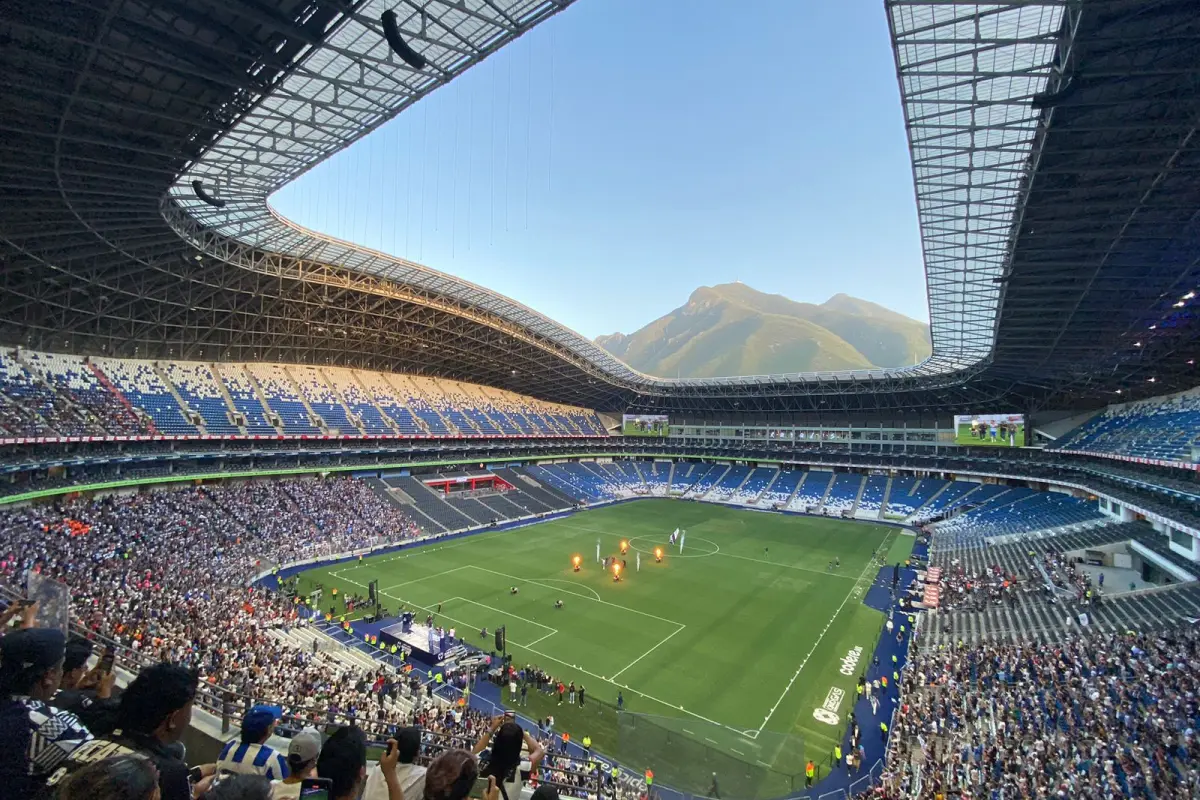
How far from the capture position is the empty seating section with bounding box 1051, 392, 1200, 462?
104 ft

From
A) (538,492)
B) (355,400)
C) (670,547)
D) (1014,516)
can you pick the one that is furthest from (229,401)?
(1014,516)

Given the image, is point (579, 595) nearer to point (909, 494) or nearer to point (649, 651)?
point (649, 651)

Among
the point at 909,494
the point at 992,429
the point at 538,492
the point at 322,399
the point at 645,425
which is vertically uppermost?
the point at 322,399

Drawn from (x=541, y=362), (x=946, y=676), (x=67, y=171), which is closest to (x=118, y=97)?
(x=67, y=171)

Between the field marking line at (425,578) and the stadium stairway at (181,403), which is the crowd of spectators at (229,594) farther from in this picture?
the field marking line at (425,578)

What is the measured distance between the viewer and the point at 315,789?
12.2 feet

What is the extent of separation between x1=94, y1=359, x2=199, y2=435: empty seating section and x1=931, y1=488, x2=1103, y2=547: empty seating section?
5566 cm

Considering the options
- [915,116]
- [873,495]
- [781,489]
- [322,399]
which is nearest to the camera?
[915,116]

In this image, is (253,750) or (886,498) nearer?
(253,750)

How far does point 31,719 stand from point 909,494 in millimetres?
68159

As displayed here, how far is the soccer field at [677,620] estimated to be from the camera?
20.5 meters

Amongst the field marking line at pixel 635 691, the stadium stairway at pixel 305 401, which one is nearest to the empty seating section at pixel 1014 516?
the field marking line at pixel 635 691

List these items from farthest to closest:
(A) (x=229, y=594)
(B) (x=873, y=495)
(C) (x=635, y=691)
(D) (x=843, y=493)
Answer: (D) (x=843, y=493) < (B) (x=873, y=495) < (A) (x=229, y=594) < (C) (x=635, y=691)

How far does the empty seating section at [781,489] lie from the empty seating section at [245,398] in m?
48.8
